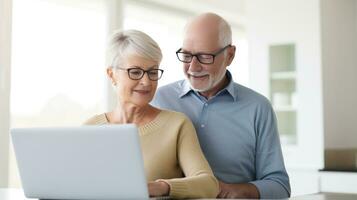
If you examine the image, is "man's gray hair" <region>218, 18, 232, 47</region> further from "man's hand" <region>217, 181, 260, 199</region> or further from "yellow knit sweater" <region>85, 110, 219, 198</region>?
"man's hand" <region>217, 181, 260, 199</region>

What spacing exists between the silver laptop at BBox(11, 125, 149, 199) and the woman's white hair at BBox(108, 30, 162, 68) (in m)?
0.48

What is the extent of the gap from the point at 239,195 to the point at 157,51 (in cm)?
59

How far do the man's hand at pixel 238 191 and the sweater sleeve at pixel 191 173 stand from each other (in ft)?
0.85

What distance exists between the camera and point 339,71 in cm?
429

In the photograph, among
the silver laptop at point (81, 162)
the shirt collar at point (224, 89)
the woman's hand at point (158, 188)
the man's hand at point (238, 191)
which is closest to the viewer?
the silver laptop at point (81, 162)

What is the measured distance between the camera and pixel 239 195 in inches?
80.4

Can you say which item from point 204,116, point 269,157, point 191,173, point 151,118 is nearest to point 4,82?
point 204,116

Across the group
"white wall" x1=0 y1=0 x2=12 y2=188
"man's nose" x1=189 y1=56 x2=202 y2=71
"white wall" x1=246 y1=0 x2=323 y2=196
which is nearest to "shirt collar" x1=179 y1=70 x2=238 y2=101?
"man's nose" x1=189 y1=56 x2=202 y2=71

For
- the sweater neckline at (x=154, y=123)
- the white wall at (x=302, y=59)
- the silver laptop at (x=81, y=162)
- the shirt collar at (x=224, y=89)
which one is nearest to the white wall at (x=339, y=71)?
the white wall at (x=302, y=59)

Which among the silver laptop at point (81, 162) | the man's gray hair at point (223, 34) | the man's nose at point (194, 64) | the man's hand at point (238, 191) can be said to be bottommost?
the man's hand at point (238, 191)

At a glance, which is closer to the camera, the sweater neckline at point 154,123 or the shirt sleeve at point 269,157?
Result: the sweater neckline at point 154,123

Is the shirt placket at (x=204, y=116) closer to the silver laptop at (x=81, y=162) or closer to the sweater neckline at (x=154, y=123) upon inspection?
the sweater neckline at (x=154, y=123)

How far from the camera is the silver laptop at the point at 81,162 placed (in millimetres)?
1396

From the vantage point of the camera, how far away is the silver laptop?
140 centimetres
